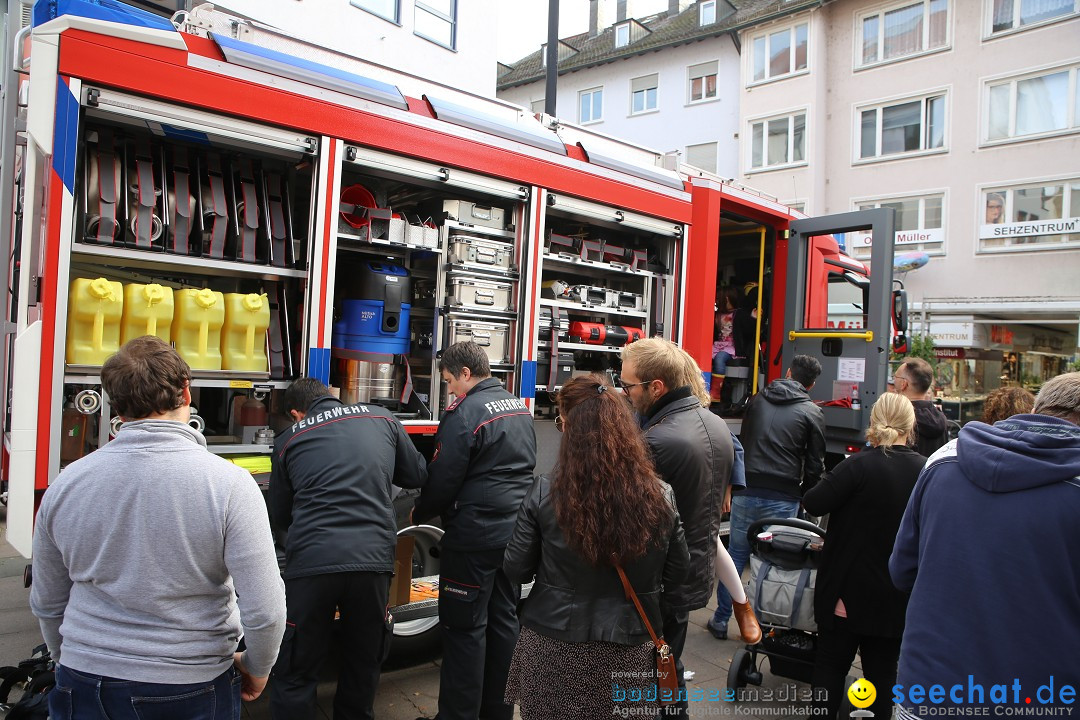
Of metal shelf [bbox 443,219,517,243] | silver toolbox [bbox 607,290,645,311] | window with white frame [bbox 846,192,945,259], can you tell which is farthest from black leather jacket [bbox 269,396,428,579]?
window with white frame [bbox 846,192,945,259]

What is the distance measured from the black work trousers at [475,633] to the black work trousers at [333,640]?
12.8 inches

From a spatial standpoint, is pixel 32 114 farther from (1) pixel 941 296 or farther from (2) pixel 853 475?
(1) pixel 941 296

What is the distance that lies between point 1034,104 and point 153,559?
2226cm

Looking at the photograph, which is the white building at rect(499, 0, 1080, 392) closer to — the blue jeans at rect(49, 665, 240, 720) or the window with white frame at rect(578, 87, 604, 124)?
the window with white frame at rect(578, 87, 604, 124)

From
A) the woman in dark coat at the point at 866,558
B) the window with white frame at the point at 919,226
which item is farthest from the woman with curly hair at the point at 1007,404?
the window with white frame at the point at 919,226

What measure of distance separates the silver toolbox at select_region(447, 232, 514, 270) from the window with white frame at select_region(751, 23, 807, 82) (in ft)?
67.6

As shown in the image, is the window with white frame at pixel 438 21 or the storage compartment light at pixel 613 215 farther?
the window with white frame at pixel 438 21

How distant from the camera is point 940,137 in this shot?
1969 centimetres

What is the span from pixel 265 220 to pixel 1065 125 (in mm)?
20597

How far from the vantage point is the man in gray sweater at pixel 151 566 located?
1.77 m

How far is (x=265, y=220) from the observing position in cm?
383

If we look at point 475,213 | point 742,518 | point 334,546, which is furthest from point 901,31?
point 334,546

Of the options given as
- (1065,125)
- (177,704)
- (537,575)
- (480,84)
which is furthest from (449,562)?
(1065,125)

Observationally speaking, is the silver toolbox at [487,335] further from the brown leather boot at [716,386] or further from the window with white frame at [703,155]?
the window with white frame at [703,155]
